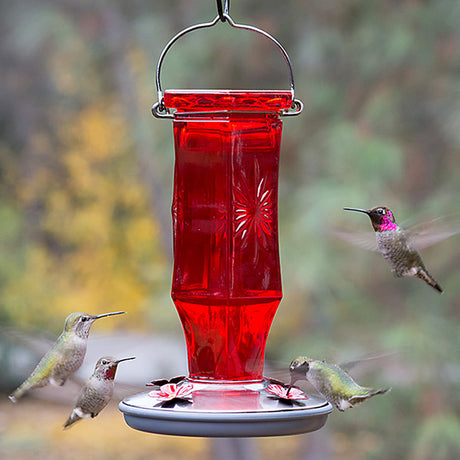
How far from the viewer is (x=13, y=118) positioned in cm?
962

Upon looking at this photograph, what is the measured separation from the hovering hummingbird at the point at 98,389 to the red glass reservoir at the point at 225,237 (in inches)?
6.5

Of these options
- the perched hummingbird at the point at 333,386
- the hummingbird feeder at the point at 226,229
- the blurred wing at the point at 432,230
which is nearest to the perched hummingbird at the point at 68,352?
the hummingbird feeder at the point at 226,229

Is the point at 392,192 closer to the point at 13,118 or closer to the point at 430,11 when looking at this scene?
the point at 430,11

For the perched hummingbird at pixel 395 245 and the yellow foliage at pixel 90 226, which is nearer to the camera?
the perched hummingbird at pixel 395 245

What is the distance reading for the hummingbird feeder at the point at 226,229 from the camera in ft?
5.32

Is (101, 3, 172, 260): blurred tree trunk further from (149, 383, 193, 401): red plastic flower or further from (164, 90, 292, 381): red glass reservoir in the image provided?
(149, 383, 193, 401): red plastic flower

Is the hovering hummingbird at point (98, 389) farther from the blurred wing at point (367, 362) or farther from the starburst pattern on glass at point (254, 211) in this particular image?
the blurred wing at point (367, 362)

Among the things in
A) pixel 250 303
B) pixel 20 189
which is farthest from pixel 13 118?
pixel 250 303

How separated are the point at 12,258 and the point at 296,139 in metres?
4.47

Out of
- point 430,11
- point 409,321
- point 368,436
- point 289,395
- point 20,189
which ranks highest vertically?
point 20,189

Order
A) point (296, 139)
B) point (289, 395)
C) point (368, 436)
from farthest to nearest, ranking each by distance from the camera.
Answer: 1. point (368, 436)
2. point (296, 139)
3. point (289, 395)

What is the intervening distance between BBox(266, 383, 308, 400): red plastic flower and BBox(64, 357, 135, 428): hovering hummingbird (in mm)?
334

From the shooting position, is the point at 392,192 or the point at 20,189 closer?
the point at 392,192

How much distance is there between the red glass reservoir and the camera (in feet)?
5.40
